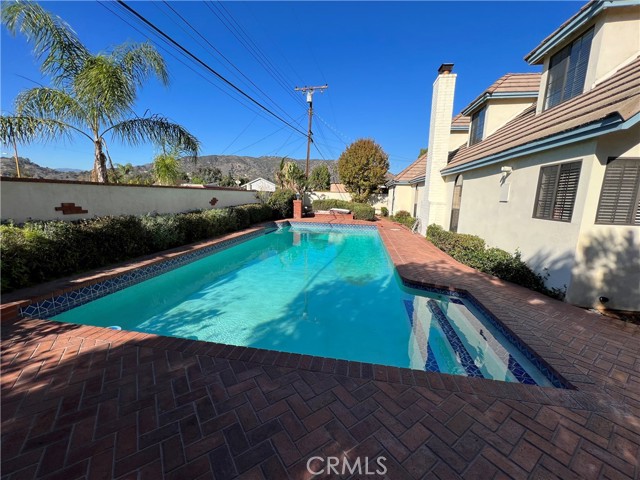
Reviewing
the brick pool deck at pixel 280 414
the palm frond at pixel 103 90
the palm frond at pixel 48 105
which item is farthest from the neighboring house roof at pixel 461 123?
the palm frond at pixel 48 105

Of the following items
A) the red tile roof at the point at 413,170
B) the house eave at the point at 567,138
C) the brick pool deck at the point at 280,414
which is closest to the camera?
the brick pool deck at the point at 280,414

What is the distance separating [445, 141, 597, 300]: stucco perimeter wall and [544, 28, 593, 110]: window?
1983 mm

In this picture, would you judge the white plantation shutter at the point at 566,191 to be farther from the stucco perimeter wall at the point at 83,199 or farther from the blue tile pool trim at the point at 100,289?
the stucco perimeter wall at the point at 83,199

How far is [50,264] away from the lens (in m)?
5.48

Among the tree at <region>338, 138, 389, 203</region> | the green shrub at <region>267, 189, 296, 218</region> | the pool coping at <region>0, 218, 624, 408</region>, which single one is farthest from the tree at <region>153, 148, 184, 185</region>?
the tree at <region>338, 138, 389, 203</region>

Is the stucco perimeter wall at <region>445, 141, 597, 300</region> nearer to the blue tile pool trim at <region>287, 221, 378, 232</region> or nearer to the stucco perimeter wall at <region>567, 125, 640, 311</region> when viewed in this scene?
the stucco perimeter wall at <region>567, 125, 640, 311</region>

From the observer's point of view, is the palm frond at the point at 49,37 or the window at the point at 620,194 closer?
the window at the point at 620,194

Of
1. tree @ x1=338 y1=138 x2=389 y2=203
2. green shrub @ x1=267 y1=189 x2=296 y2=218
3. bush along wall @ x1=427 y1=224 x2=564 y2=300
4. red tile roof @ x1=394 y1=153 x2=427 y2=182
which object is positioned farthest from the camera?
tree @ x1=338 y1=138 x2=389 y2=203

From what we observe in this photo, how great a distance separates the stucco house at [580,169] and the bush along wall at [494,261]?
0.67 feet

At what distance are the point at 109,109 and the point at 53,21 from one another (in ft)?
7.64

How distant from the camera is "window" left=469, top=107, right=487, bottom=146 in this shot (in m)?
10.6

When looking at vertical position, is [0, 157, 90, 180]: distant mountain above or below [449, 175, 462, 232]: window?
above

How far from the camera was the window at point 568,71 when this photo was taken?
20.6ft

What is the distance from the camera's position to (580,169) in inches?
197
